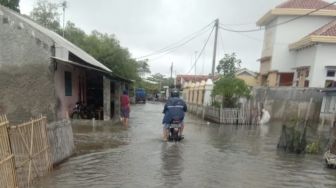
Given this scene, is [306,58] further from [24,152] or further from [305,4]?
[24,152]

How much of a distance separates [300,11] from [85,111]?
19.4 m

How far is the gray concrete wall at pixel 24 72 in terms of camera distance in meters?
14.1

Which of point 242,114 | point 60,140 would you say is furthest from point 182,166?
point 242,114

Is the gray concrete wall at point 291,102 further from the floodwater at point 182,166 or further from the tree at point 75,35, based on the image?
the tree at point 75,35

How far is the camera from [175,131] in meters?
12.4

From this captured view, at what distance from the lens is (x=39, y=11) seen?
45.4 m

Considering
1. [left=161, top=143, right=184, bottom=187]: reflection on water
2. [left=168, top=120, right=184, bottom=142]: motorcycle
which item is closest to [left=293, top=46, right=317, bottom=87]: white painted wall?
[left=168, top=120, right=184, bottom=142]: motorcycle

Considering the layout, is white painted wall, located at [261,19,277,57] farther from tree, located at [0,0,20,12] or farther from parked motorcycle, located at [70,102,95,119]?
tree, located at [0,0,20,12]

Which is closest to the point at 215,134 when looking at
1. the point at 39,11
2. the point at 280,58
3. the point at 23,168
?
the point at 23,168

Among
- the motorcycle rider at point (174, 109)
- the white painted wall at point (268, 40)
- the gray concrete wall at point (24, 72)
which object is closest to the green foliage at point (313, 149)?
the motorcycle rider at point (174, 109)

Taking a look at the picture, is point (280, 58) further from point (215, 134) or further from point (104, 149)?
point (104, 149)

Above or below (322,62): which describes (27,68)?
below

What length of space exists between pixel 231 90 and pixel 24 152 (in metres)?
16.1

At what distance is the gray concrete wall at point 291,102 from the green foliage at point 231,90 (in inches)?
83.8
